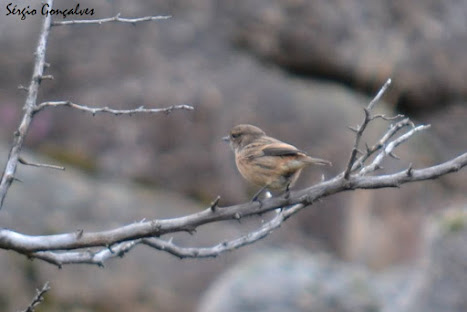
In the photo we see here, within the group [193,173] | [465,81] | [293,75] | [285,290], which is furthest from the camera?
[465,81]

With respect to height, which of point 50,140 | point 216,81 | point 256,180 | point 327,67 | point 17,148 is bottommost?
point 17,148

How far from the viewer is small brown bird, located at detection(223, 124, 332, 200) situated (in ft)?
19.1

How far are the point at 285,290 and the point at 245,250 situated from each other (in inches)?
118

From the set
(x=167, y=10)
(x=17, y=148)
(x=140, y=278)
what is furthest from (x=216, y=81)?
(x=17, y=148)

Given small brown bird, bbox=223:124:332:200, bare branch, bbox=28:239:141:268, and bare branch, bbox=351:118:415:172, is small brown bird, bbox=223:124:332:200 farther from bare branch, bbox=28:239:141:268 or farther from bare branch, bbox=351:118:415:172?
bare branch, bbox=28:239:141:268

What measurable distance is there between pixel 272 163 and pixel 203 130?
326 inches

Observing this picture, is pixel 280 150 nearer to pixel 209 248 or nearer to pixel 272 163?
pixel 272 163

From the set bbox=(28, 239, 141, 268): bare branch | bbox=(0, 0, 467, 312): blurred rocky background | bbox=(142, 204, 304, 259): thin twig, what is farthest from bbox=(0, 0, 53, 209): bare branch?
bbox=(0, 0, 467, 312): blurred rocky background

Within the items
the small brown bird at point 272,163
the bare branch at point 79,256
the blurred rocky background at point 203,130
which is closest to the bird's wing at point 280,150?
the small brown bird at point 272,163

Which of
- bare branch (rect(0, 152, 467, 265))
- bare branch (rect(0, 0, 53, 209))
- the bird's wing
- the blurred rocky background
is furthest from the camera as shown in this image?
the blurred rocky background

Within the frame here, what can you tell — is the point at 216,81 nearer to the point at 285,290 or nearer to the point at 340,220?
the point at 340,220

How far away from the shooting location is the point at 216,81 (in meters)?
14.6

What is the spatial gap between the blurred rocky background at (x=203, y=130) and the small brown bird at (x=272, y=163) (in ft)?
16.4

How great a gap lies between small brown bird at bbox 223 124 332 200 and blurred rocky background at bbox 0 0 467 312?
16.4ft
